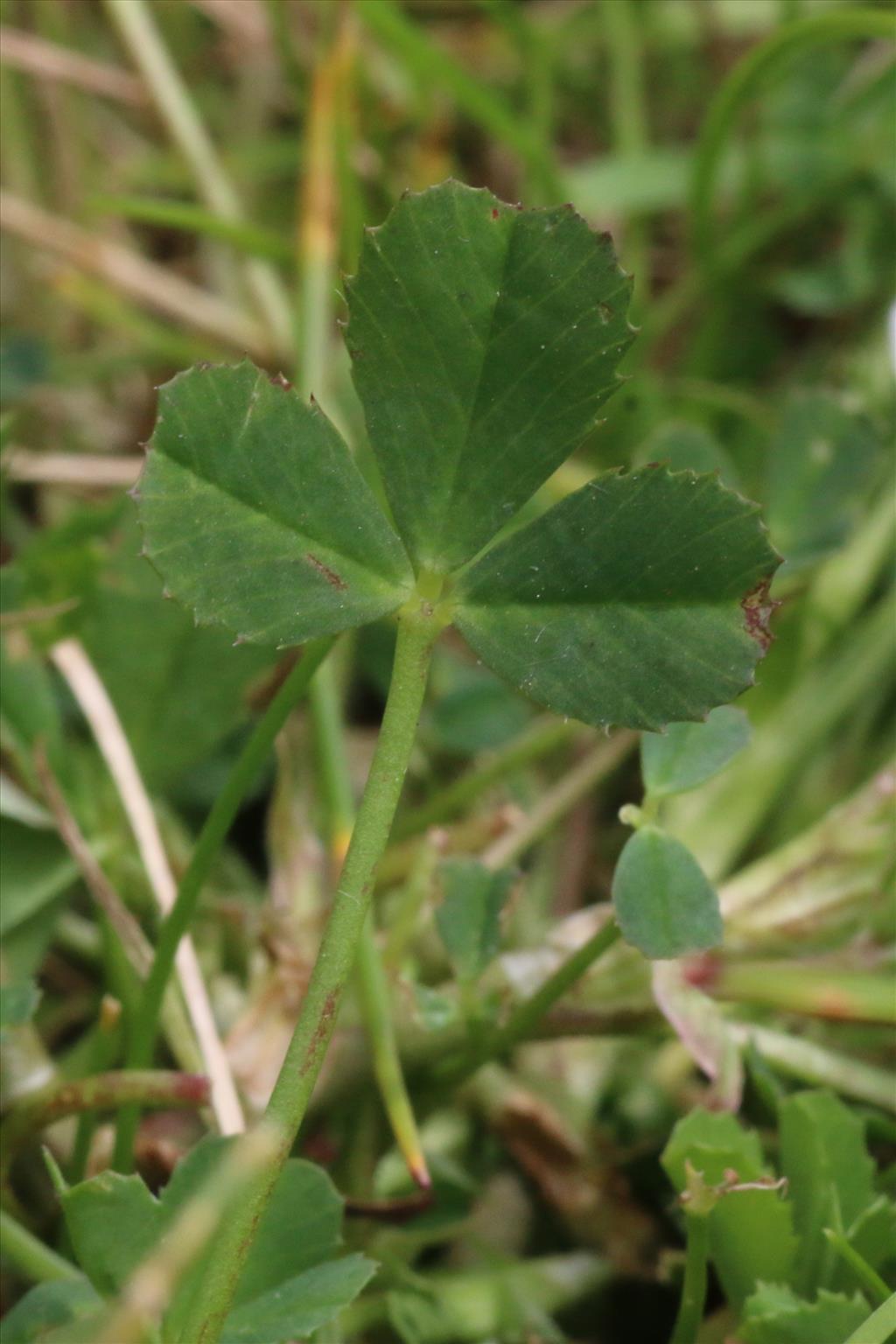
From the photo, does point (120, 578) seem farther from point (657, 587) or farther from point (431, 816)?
point (657, 587)

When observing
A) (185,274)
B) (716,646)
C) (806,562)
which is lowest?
(716,646)

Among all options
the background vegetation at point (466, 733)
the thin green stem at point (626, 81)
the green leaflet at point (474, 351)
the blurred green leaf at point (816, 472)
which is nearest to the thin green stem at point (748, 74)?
the background vegetation at point (466, 733)

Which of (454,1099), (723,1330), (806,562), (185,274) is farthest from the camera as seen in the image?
(185,274)

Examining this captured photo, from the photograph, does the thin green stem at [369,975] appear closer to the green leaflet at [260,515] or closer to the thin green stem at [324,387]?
the thin green stem at [324,387]

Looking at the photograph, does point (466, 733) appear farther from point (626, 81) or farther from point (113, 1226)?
point (626, 81)

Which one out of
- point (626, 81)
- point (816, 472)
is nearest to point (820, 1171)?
point (816, 472)

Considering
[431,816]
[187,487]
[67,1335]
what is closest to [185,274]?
[431,816]
